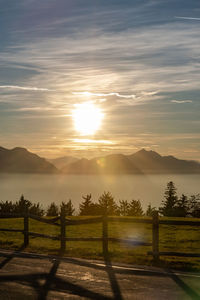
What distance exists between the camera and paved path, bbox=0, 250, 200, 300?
9.59 meters

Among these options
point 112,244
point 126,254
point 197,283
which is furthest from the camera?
point 112,244

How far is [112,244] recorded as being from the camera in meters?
20.6

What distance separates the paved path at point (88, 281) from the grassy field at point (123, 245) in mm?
1569

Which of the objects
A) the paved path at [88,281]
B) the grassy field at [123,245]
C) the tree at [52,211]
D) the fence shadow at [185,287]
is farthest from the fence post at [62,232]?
the tree at [52,211]

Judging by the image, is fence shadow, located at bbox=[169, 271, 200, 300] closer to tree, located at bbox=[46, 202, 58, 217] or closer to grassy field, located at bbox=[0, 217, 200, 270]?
grassy field, located at bbox=[0, 217, 200, 270]

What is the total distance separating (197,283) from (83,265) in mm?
3876

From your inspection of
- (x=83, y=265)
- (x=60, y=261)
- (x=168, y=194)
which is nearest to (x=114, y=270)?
(x=83, y=265)

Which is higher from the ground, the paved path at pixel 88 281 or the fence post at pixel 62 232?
the fence post at pixel 62 232

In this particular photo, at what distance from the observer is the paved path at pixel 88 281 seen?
9594mm

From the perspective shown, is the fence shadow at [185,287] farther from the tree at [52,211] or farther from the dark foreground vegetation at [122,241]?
the tree at [52,211]

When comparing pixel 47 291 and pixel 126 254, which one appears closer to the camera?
pixel 47 291

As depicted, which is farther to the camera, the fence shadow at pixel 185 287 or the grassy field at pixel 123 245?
the grassy field at pixel 123 245

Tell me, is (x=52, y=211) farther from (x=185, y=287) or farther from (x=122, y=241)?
(x=185, y=287)

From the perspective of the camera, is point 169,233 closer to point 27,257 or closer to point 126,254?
point 126,254
